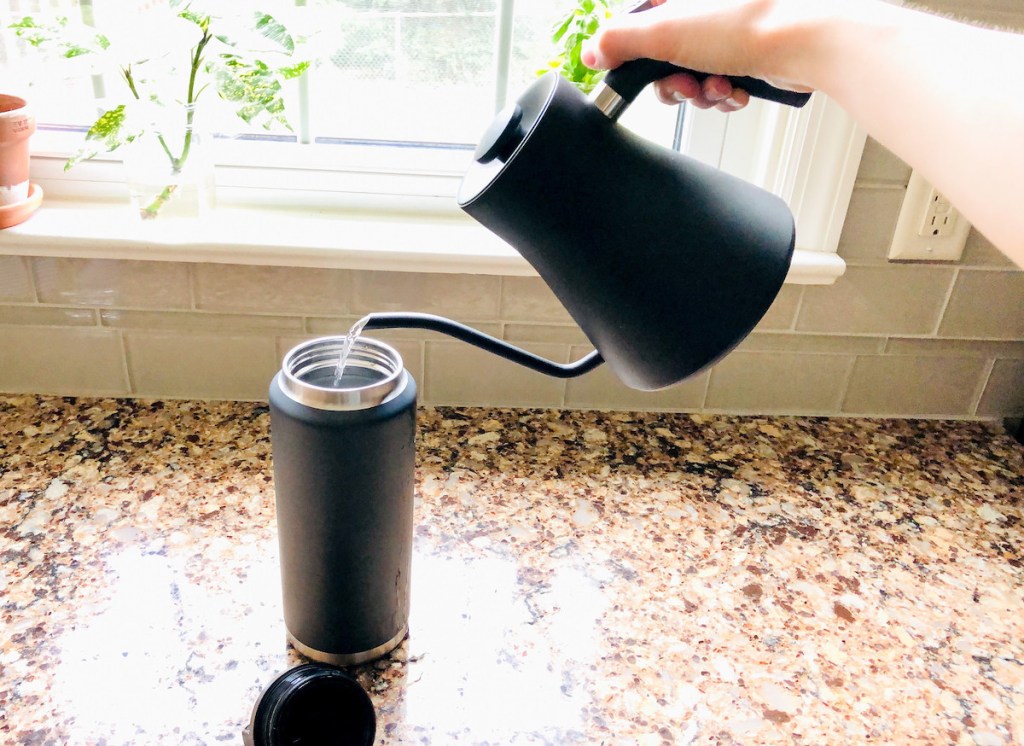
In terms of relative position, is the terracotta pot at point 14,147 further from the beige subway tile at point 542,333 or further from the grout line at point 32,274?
the beige subway tile at point 542,333

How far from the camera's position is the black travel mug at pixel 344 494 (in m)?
0.54

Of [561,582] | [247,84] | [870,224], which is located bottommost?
[561,582]

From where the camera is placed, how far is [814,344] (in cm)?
102

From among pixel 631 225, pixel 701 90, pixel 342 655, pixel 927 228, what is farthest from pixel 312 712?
pixel 927 228

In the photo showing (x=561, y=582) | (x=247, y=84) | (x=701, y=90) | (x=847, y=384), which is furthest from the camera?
(x=847, y=384)

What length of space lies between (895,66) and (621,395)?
2.08 feet

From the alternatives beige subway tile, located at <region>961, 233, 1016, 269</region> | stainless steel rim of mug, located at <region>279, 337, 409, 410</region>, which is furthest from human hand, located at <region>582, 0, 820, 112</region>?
beige subway tile, located at <region>961, 233, 1016, 269</region>

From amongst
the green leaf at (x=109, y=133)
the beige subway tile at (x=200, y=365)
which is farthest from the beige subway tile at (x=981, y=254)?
the green leaf at (x=109, y=133)

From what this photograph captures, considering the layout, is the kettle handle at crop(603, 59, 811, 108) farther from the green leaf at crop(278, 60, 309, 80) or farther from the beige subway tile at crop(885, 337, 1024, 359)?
the beige subway tile at crop(885, 337, 1024, 359)

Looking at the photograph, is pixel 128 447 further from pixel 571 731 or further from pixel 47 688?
pixel 571 731

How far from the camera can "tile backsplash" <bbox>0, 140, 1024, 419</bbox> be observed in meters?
0.94

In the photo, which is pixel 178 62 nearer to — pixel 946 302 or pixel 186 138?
pixel 186 138

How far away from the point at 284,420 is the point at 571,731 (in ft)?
0.99

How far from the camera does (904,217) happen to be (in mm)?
945
